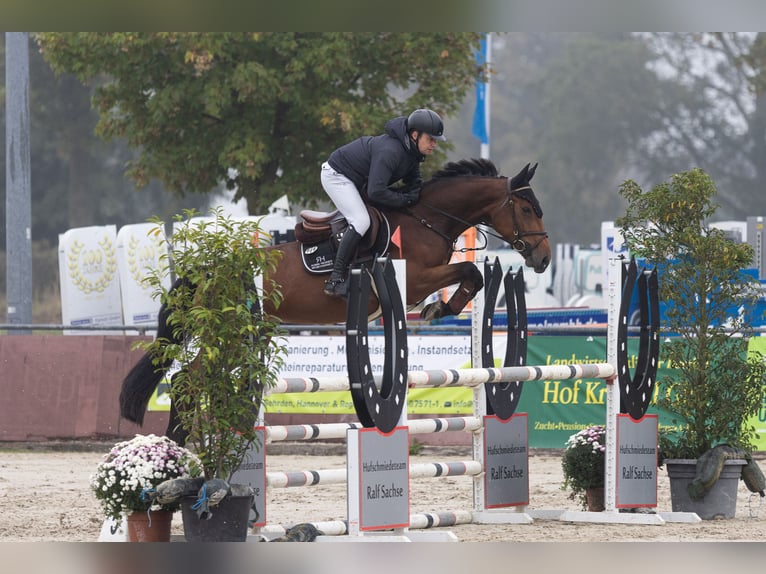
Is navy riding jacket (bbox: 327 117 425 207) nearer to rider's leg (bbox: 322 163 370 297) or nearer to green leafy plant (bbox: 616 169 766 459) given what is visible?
rider's leg (bbox: 322 163 370 297)

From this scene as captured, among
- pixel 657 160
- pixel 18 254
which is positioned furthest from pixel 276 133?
pixel 657 160

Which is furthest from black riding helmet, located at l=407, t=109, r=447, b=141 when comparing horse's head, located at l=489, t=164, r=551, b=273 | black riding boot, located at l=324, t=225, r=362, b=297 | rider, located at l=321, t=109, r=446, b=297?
horse's head, located at l=489, t=164, r=551, b=273

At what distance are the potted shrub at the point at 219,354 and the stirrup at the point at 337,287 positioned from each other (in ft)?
4.85

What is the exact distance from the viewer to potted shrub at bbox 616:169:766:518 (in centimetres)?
793

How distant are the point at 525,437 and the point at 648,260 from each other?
1.37 metres

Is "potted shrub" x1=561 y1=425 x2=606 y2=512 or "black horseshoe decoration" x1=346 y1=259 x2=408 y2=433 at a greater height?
"black horseshoe decoration" x1=346 y1=259 x2=408 y2=433

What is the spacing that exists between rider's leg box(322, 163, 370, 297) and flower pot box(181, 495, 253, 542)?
1.93 m

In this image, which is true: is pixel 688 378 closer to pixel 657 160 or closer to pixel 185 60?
pixel 185 60

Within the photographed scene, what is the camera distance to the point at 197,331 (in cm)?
580

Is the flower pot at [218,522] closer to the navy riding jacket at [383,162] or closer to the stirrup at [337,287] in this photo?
the stirrup at [337,287]

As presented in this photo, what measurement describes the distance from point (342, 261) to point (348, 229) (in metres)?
0.19

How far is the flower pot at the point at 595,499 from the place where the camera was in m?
8.06

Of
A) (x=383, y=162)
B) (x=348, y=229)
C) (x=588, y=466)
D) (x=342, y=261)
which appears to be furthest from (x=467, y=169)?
(x=588, y=466)

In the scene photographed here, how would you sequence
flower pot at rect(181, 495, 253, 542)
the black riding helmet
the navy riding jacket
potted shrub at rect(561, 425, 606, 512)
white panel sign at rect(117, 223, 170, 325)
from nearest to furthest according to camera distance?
flower pot at rect(181, 495, 253, 542)
the black riding helmet
the navy riding jacket
potted shrub at rect(561, 425, 606, 512)
white panel sign at rect(117, 223, 170, 325)
